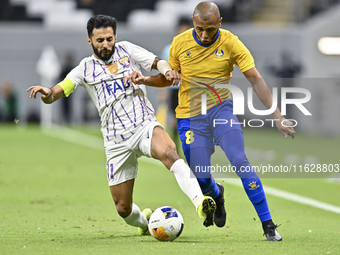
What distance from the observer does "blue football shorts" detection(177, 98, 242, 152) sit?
557 centimetres

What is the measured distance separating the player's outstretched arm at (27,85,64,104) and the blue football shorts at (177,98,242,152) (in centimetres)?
121

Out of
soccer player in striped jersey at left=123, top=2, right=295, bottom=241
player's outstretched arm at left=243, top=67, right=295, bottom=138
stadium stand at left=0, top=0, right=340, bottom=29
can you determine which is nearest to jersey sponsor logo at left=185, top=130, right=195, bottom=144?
soccer player in striped jersey at left=123, top=2, right=295, bottom=241

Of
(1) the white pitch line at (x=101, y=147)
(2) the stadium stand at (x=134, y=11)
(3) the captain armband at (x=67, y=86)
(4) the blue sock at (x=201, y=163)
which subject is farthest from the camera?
(2) the stadium stand at (x=134, y=11)

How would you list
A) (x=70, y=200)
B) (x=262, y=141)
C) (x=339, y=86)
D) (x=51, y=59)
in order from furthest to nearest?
(x=51, y=59) → (x=339, y=86) → (x=262, y=141) → (x=70, y=200)

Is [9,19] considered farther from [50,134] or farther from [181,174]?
[181,174]

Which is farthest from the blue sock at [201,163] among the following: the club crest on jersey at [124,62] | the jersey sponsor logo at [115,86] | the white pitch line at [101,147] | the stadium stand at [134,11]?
the stadium stand at [134,11]

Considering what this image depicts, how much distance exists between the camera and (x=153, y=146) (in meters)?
5.23

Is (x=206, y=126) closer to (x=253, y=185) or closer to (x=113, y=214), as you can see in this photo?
(x=253, y=185)

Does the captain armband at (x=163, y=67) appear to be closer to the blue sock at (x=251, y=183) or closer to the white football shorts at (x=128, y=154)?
the white football shorts at (x=128, y=154)

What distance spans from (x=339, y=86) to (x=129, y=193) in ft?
50.0

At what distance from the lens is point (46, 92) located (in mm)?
5246

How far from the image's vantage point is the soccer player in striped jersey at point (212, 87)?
5266 mm

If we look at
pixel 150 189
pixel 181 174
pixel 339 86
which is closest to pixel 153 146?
pixel 181 174

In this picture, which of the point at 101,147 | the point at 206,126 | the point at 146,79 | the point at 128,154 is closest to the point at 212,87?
the point at 206,126
